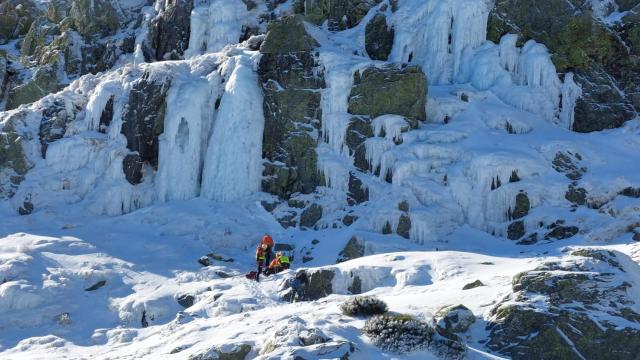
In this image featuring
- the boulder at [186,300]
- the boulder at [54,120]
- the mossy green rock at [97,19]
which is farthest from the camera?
the mossy green rock at [97,19]

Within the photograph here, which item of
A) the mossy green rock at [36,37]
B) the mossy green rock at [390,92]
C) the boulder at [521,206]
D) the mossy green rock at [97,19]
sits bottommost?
the boulder at [521,206]

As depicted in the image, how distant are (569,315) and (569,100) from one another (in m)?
20.1

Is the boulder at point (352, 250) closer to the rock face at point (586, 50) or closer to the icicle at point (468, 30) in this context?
the icicle at point (468, 30)

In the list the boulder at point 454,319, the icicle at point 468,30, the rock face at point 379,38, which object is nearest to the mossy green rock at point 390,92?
the icicle at point 468,30

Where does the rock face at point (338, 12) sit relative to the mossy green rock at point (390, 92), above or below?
above

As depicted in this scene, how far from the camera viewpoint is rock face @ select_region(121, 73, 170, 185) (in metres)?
38.6

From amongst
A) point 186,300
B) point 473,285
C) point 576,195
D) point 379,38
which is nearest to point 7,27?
point 379,38

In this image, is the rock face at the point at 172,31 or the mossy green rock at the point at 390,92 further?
the rock face at the point at 172,31

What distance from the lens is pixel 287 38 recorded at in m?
39.9

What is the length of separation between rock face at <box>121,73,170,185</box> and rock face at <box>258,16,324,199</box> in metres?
5.13

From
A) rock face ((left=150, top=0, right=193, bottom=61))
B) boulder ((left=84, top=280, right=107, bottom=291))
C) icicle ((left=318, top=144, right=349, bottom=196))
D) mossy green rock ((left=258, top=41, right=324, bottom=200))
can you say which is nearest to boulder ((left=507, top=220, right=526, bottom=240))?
icicle ((left=318, top=144, right=349, bottom=196))

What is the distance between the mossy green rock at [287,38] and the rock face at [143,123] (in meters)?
5.34

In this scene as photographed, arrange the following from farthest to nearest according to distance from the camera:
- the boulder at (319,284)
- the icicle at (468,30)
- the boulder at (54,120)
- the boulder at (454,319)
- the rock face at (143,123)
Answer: the boulder at (54,120)
the icicle at (468,30)
the rock face at (143,123)
the boulder at (319,284)
the boulder at (454,319)

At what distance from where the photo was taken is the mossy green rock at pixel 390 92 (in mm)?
36500
